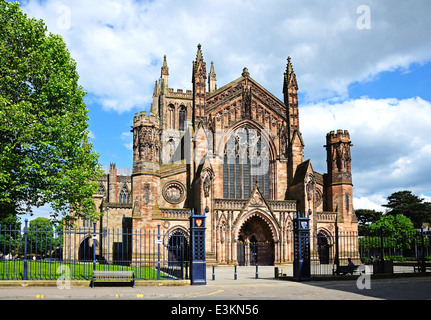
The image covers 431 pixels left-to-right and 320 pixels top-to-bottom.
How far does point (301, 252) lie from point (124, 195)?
4477cm

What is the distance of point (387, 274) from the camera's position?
2136 cm

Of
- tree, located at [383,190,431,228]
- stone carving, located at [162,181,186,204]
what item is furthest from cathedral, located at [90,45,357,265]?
tree, located at [383,190,431,228]

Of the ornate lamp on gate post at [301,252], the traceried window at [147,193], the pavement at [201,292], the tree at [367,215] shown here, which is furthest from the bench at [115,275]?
the tree at [367,215]

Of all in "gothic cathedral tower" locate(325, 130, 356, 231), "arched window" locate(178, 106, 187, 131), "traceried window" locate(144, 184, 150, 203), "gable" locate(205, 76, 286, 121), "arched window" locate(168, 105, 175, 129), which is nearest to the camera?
"traceried window" locate(144, 184, 150, 203)

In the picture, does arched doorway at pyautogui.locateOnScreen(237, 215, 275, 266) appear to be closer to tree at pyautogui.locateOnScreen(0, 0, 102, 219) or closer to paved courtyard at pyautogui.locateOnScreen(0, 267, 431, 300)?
tree at pyautogui.locateOnScreen(0, 0, 102, 219)

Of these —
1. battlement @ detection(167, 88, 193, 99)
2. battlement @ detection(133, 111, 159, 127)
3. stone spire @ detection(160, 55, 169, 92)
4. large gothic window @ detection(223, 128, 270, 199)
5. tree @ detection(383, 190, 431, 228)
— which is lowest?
tree @ detection(383, 190, 431, 228)

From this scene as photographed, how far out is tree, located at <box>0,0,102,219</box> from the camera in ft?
74.4

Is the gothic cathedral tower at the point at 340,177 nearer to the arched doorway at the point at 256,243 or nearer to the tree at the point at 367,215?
the arched doorway at the point at 256,243

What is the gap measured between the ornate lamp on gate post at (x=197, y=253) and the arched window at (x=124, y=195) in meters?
43.7

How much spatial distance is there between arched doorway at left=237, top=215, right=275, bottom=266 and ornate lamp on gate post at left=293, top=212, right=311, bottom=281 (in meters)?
16.1

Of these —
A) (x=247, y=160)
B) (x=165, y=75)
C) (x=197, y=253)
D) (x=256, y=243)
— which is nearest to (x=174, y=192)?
(x=247, y=160)

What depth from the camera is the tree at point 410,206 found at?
7600 centimetres
